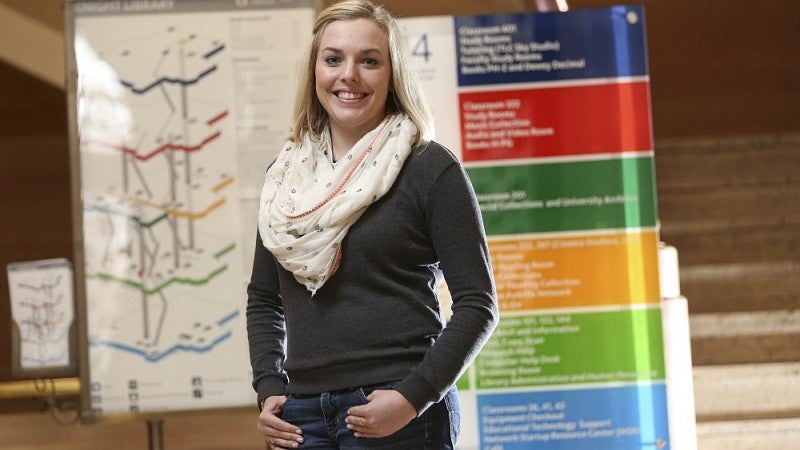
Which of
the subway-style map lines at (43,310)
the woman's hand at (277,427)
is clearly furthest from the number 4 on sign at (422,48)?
the woman's hand at (277,427)

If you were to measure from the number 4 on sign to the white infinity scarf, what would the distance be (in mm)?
1612

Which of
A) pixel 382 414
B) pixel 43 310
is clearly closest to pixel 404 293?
pixel 382 414

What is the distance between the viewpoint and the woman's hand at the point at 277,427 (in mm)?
1840

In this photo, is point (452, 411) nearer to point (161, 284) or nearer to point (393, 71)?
point (393, 71)

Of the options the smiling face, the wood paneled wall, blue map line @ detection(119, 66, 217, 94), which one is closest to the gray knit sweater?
the smiling face

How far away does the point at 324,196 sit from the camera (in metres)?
1.86

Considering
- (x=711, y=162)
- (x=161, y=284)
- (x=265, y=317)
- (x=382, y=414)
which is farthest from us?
(x=711, y=162)

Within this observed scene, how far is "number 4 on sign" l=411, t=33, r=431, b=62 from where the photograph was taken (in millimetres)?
3527

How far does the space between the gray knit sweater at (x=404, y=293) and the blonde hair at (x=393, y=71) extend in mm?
80

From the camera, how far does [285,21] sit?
11.6 feet

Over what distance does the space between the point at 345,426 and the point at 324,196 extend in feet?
1.19

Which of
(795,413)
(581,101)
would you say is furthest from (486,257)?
(795,413)

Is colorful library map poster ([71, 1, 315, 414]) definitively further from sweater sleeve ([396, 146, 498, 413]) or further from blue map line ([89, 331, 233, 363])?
sweater sleeve ([396, 146, 498, 413])

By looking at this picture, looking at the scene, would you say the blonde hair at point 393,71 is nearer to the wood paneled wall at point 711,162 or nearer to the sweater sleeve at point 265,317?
the sweater sleeve at point 265,317
